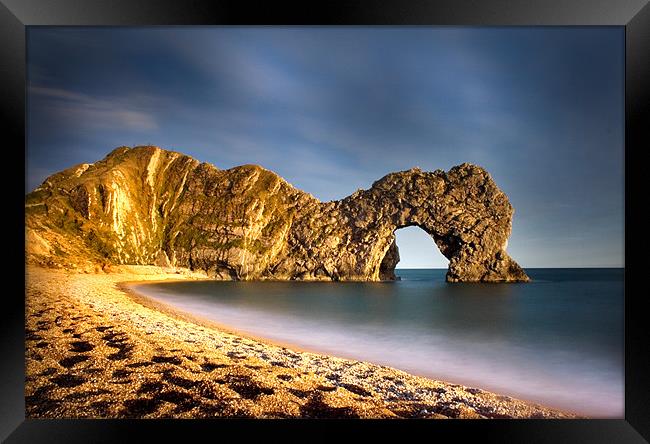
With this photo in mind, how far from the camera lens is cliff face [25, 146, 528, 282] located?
35781 millimetres

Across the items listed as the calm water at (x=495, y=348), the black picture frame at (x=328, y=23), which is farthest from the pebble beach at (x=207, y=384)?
the calm water at (x=495, y=348)

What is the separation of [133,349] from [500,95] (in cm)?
787

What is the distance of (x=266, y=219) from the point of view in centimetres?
4847

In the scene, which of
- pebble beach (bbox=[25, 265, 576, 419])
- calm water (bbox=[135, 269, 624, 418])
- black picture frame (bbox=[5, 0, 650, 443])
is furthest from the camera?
calm water (bbox=[135, 269, 624, 418])

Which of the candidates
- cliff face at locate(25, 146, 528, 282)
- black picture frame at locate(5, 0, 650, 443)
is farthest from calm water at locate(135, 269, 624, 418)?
cliff face at locate(25, 146, 528, 282)

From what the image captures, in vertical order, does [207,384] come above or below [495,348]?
above

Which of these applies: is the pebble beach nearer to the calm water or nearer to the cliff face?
the calm water

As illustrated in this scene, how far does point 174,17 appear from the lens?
3.80 meters

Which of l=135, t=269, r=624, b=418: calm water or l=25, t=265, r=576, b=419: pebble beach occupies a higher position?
l=25, t=265, r=576, b=419: pebble beach

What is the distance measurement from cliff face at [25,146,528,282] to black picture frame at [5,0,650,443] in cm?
2899

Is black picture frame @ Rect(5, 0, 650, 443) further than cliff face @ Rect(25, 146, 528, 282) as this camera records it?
No

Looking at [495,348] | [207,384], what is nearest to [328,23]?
[207,384]

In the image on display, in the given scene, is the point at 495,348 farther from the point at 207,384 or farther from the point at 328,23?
the point at 328,23

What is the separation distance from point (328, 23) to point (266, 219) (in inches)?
1793
